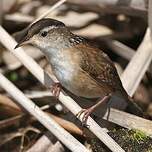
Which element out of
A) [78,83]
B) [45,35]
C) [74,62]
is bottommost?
[78,83]

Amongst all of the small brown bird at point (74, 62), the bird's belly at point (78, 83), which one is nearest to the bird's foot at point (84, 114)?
the small brown bird at point (74, 62)

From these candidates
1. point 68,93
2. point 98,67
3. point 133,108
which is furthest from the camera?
point 133,108

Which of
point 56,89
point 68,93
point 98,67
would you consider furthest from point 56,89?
point 98,67

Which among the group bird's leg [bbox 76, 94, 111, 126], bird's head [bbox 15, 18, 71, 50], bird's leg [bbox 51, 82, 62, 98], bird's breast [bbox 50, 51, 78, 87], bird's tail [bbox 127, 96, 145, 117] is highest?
bird's head [bbox 15, 18, 71, 50]

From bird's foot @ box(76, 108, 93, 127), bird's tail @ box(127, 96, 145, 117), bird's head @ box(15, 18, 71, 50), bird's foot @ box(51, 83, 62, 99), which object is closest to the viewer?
bird's head @ box(15, 18, 71, 50)

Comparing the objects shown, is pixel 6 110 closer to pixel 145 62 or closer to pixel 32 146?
pixel 32 146

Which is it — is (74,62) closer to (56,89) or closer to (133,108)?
(56,89)

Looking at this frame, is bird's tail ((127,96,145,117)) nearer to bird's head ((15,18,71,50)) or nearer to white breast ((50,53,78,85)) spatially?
white breast ((50,53,78,85))

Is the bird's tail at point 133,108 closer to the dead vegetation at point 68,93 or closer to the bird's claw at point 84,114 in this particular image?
the dead vegetation at point 68,93

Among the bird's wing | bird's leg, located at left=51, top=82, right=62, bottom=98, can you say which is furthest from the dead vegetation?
the bird's wing
